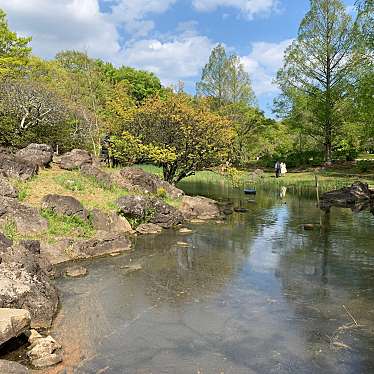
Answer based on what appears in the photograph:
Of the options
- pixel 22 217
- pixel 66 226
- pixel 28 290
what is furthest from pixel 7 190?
pixel 28 290

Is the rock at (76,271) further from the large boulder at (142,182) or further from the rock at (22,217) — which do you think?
the large boulder at (142,182)

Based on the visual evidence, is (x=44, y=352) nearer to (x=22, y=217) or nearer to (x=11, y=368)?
(x=11, y=368)

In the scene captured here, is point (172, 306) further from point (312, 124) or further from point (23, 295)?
point (312, 124)

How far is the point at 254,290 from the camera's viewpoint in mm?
11453

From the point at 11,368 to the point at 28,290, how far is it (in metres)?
2.89

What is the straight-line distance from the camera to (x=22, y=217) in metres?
15.2

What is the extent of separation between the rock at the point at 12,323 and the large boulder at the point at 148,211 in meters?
11.4

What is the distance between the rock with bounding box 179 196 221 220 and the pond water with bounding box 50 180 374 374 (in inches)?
186

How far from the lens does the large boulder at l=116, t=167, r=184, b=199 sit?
23.2m

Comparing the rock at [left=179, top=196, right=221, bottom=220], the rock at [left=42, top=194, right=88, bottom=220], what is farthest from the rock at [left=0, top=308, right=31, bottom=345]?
the rock at [left=179, top=196, right=221, bottom=220]

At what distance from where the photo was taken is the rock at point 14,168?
1898 cm

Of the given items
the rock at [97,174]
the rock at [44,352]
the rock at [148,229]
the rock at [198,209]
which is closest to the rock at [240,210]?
the rock at [198,209]

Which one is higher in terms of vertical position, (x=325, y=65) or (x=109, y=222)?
(x=325, y=65)

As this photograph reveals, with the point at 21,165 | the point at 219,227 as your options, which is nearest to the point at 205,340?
the point at 219,227
